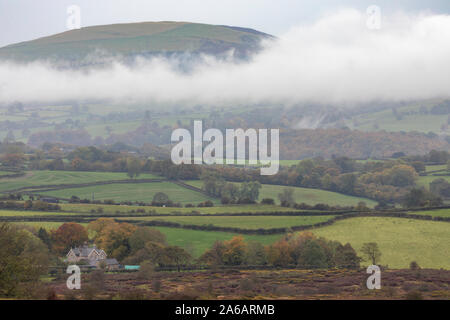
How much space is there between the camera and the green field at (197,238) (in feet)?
243

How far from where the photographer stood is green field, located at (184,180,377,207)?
11581cm

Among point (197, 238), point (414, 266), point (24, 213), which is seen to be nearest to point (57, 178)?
point (24, 213)

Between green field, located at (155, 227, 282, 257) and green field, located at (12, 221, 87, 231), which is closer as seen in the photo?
green field, located at (155, 227, 282, 257)

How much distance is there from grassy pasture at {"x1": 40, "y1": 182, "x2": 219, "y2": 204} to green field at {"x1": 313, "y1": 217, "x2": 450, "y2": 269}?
3617 centimetres

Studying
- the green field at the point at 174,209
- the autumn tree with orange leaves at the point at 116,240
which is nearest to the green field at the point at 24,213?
the green field at the point at 174,209

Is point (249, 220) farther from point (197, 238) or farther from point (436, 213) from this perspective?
point (436, 213)

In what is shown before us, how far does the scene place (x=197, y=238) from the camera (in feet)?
255

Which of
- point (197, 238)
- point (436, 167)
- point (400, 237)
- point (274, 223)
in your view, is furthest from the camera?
point (436, 167)

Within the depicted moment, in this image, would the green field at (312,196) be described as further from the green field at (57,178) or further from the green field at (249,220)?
the green field at (249,220)

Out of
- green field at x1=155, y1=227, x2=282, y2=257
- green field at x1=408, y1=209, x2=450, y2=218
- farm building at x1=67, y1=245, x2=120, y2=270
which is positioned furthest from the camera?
green field at x1=408, y1=209, x2=450, y2=218

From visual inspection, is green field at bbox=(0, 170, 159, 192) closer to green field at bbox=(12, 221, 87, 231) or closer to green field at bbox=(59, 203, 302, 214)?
green field at bbox=(59, 203, 302, 214)

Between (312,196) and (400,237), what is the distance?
43.5m

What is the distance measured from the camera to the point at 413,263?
2594 inches

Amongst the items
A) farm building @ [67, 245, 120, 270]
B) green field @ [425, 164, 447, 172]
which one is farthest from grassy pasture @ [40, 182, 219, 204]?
green field @ [425, 164, 447, 172]
